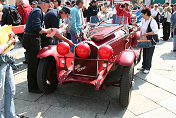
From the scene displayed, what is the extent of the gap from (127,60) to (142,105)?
2.96 feet

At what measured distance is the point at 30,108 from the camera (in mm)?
3055

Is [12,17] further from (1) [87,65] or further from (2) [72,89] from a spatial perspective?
(1) [87,65]

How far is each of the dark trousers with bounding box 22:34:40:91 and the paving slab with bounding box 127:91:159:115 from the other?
197cm

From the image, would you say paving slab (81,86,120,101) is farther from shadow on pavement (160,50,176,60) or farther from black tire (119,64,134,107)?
shadow on pavement (160,50,176,60)

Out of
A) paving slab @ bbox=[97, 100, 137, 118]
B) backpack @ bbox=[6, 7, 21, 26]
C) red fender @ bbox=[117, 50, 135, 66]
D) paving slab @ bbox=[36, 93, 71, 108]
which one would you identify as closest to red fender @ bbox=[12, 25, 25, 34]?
backpack @ bbox=[6, 7, 21, 26]

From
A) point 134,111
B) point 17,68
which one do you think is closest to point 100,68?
point 134,111

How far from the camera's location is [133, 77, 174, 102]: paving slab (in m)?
3.47

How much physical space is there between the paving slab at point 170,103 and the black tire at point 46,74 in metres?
2.16

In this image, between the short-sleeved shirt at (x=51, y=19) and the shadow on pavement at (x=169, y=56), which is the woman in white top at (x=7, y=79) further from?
the shadow on pavement at (x=169, y=56)

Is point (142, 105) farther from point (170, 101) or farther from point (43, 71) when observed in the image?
point (43, 71)

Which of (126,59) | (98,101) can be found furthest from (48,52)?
(126,59)

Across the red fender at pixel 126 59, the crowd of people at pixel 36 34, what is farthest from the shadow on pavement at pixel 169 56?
the red fender at pixel 126 59

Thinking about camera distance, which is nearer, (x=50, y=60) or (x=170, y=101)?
(x=170, y=101)

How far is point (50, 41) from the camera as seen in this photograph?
398cm
